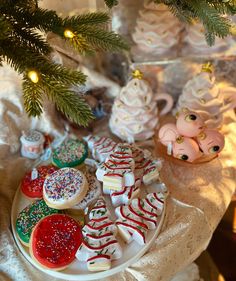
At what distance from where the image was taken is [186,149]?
3.08 ft

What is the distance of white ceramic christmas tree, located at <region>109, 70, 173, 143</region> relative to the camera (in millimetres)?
980

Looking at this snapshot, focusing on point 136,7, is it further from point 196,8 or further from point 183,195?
point 183,195

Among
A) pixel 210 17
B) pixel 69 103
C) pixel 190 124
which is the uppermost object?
pixel 210 17

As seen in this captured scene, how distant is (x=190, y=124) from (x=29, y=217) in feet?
1.48

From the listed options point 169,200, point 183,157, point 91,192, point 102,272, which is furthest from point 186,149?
point 102,272

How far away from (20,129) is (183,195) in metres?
0.48

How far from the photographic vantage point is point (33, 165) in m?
0.99

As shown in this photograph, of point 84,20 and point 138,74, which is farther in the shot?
point 138,74

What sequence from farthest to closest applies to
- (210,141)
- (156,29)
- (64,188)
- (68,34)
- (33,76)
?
1. (156,29)
2. (210,141)
3. (64,188)
4. (68,34)
5. (33,76)

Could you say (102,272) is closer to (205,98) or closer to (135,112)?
(135,112)

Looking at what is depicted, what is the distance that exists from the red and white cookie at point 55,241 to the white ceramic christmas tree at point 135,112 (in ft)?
1.10

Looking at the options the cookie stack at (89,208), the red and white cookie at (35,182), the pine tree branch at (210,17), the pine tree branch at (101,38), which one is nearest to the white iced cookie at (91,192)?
the cookie stack at (89,208)

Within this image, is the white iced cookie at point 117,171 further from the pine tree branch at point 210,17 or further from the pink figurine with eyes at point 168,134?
the pine tree branch at point 210,17

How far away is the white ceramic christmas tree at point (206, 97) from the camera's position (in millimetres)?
1006
